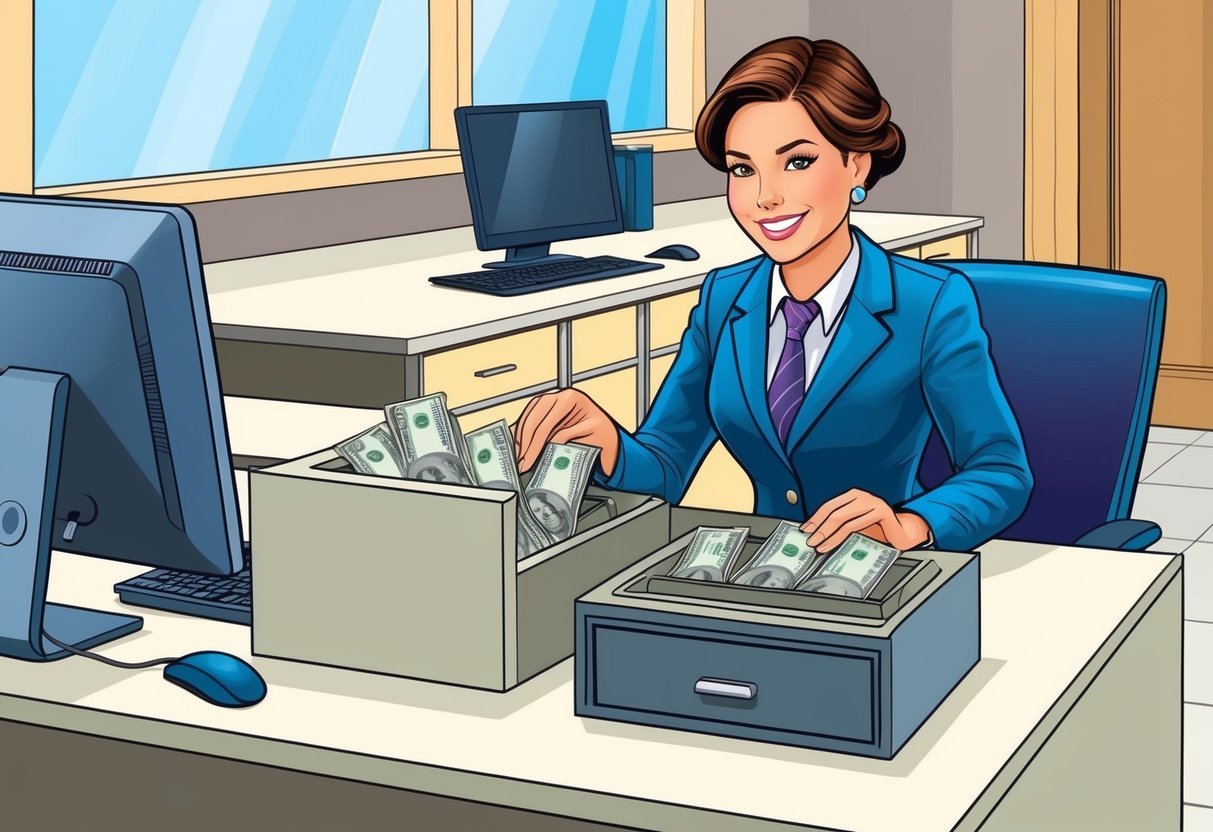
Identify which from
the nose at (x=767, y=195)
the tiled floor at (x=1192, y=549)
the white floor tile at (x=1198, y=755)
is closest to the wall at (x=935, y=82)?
the tiled floor at (x=1192, y=549)

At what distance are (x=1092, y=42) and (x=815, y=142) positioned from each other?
4797 mm

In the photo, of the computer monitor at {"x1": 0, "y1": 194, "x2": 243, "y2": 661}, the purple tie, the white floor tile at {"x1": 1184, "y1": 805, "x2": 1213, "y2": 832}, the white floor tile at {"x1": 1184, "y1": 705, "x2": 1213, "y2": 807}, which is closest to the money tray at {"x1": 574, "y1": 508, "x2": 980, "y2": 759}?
the computer monitor at {"x1": 0, "y1": 194, "x2": 243, "y2": 661}

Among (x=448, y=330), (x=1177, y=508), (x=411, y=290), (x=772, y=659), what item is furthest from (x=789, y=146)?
(x=1177, y=508)

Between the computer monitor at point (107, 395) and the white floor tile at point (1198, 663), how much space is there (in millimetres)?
2576

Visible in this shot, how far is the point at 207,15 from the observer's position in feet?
13.8

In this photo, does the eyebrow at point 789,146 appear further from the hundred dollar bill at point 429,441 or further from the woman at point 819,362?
the hundred dollar bill at point 429,441

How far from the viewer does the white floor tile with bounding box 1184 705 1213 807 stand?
10.7ft

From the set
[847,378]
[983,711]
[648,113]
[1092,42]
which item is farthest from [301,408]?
[1092,42]

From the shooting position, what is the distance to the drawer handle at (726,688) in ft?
5.11

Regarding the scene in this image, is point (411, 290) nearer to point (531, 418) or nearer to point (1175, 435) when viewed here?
point (531, 418)

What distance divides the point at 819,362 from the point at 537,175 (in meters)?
2.40

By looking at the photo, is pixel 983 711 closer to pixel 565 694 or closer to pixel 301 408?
pixel 565 694

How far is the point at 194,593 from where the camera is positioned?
2000mm

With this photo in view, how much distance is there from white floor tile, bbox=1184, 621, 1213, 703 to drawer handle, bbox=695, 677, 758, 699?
2433mm
